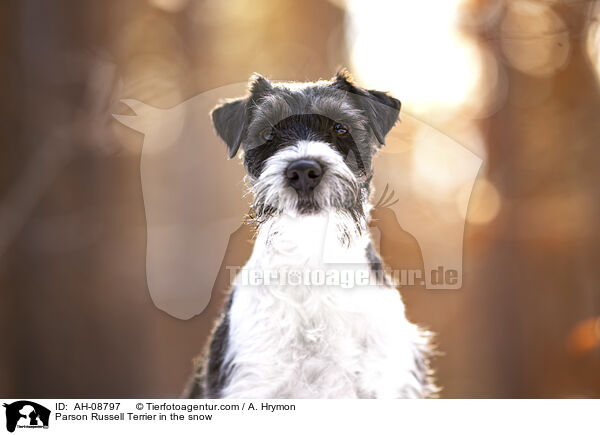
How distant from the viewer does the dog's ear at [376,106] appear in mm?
1824

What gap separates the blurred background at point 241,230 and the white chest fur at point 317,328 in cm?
16

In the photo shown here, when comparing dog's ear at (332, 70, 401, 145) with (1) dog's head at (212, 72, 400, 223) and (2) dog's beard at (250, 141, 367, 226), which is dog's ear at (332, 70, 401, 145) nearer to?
(1) dog's head at (212, 72, 400, 223)

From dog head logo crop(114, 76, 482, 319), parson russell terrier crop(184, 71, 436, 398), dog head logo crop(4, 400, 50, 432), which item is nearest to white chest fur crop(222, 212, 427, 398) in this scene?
parson russell terrier crop(184, 71, 436, 398)

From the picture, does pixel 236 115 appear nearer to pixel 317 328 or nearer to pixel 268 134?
pixel 268 134

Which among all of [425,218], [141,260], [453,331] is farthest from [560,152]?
[141,260]

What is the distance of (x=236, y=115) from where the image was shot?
6.16 ft

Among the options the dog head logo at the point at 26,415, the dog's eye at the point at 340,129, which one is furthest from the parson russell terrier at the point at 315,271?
the dog head logo at the point at 26,415

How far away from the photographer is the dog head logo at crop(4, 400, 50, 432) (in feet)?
6.55

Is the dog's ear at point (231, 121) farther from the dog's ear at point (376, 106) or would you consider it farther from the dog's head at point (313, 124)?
the dog's ear at point (376, 106)

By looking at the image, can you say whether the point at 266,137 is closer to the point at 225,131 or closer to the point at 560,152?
the point at 225,131

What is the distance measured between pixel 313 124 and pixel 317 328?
0.85 metres

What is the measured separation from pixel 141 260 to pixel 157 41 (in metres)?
1.31

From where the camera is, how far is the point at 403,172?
197cm

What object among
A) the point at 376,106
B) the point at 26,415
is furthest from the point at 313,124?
the point at 26,415
